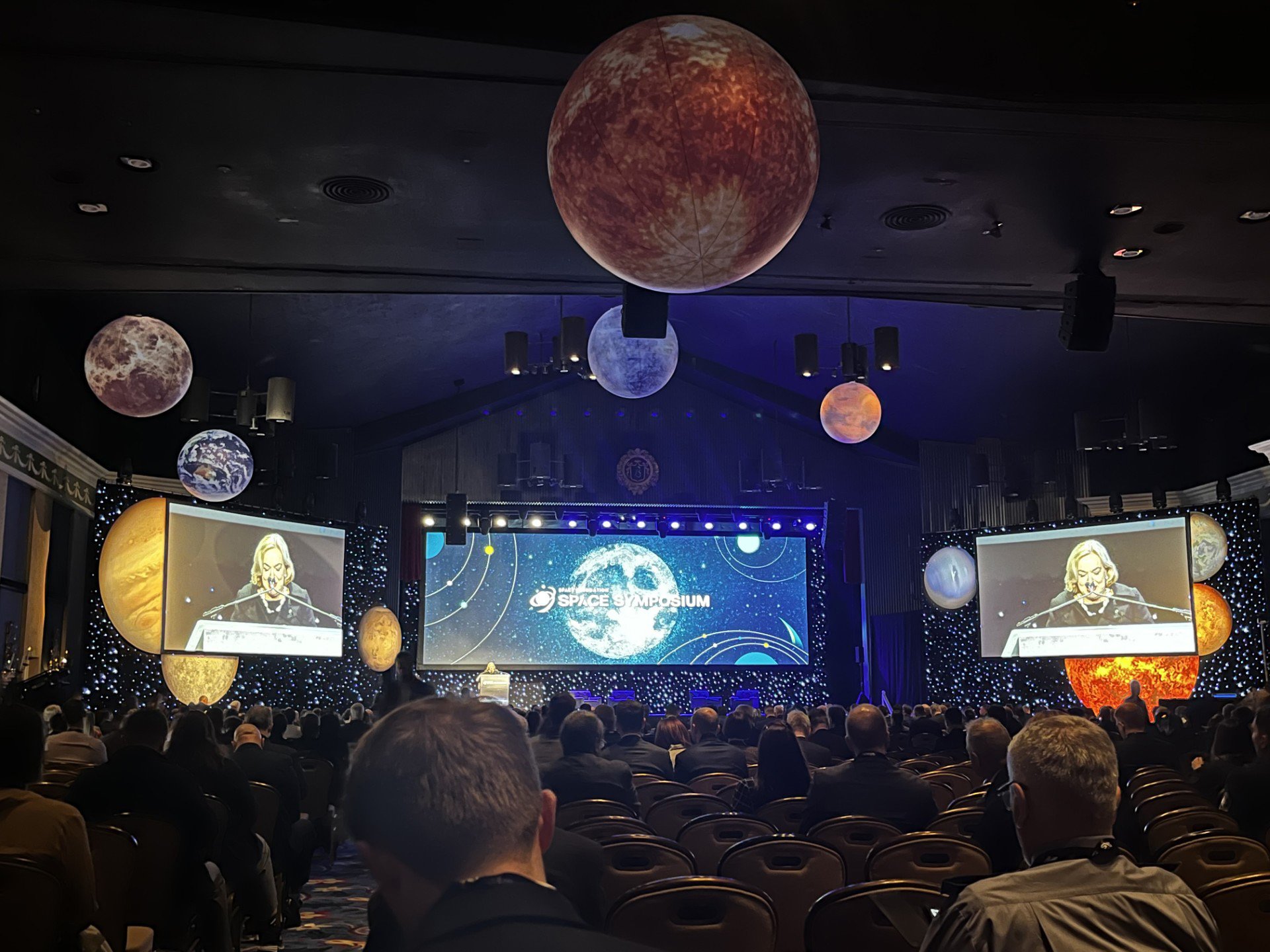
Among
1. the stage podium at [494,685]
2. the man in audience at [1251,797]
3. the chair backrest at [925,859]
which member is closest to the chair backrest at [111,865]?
the chair backrest at [925,859]

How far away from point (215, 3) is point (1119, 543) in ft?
41.5

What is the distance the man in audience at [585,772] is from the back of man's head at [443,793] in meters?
3.98

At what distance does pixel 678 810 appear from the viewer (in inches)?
209

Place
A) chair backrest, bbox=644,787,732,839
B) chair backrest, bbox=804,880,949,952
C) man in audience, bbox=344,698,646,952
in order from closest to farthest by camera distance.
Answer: man in audience, bbox=344,698,646,952 < chair backrest, bbox=804,880,949,952 < chair backrest, bbox=644,787,732,839

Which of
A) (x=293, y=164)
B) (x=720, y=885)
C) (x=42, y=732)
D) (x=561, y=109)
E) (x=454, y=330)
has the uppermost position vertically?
(x=454, y=330)

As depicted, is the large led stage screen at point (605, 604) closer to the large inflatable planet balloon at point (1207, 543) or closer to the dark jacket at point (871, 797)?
the large inflatable planet balloon at point (1207, 543)

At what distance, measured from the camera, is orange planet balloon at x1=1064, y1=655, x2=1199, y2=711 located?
47.8 feet

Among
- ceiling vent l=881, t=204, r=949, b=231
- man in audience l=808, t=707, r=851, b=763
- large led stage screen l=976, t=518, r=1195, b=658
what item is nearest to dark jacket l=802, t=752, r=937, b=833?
ceiling vent l=881, t=204, r=949, b=231

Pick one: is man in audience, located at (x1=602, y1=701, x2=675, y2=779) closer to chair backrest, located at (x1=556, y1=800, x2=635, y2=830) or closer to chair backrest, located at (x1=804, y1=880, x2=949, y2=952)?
chair backrest, located at (x1=556, y1=800, x2=635, y2=830)

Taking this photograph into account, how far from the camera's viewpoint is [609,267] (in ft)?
9.90

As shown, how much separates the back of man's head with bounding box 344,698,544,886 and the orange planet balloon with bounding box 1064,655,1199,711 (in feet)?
48.4

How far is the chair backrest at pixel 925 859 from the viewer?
141 inches

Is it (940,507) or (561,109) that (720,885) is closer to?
(561,109)

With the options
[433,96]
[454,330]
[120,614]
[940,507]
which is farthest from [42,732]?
[940,507]
